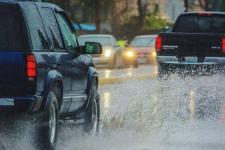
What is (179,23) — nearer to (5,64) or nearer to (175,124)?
(175,124)

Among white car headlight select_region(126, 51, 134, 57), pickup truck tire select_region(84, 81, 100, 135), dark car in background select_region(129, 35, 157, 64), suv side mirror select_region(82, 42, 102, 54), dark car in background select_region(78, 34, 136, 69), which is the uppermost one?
suv side mirror select_region(82, 42, 102, 54)

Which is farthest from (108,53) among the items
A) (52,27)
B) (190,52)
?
(52,27)

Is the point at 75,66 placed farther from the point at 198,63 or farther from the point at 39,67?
the point at 198,63

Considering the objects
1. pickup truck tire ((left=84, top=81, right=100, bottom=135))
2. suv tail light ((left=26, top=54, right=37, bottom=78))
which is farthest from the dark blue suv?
pickup truck tire ((left=84, top=81, right=100, bottom=135))

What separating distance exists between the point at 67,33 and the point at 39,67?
2.03m

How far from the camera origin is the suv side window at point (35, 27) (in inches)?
372

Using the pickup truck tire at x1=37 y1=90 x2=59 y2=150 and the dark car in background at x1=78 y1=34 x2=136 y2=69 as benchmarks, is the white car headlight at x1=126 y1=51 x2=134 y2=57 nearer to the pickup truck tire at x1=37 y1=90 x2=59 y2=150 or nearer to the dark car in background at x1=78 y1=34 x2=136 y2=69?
the dark car in background at x1=78 y1=34 x2=136 y2=69

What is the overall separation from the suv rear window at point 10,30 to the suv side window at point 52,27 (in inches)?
33.6

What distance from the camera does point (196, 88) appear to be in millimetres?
18266

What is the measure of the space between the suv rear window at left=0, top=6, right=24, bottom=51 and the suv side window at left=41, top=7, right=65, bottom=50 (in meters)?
0.85

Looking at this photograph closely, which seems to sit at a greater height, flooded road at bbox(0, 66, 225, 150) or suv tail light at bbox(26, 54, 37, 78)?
suv tail light at bbox(26, 54, 37, 78)

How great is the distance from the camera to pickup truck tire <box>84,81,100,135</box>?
38.3 feet

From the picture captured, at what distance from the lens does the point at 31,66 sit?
913cm

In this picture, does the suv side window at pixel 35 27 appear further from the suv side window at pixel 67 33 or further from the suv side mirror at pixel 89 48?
the suv side mirror at pixel 89 48
